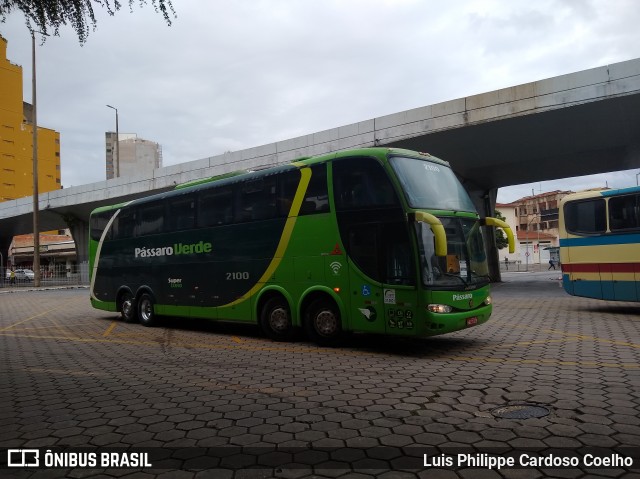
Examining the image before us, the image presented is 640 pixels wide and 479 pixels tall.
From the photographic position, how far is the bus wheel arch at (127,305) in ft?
45.0

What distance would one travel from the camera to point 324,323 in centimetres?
886

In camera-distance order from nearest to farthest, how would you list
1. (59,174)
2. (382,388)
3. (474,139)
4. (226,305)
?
(382,388) → (226,305) → (474,139) → (59,174)

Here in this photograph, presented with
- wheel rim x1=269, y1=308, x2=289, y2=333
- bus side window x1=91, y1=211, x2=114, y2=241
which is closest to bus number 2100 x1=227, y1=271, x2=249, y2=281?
wheel rim x1=269, y1=308, x2=289, y2=333

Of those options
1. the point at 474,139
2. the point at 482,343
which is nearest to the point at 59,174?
the point at 474,139

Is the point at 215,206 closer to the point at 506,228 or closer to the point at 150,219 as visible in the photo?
the point at 150,219

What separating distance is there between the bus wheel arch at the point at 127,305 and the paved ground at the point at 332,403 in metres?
3.99

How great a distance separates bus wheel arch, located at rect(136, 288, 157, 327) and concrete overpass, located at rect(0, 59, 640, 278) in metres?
10.6

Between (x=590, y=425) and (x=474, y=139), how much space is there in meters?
16.3

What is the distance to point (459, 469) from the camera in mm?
3445

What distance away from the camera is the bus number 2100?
33.6ft

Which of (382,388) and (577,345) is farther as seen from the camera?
(577,345)

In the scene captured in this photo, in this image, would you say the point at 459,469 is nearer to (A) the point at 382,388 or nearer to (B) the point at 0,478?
(A) the point at 382,388

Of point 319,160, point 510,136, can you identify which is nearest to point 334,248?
point 319,160

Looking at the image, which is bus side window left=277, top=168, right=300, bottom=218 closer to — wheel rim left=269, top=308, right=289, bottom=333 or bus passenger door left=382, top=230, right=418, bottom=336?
wheel rim left=269, top=308, right=289, bottom=333
